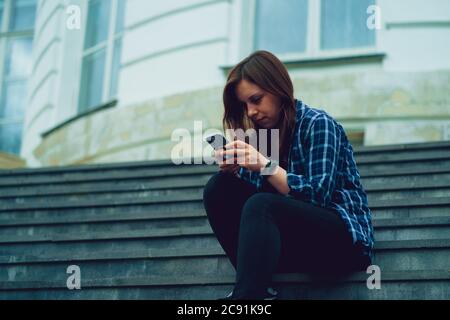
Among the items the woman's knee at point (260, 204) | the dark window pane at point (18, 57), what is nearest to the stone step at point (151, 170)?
the woman's knee at point (260, 204)

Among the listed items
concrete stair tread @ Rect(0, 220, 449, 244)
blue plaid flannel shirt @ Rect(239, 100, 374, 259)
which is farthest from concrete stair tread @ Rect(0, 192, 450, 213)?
blue plaid flannel shirt @ Rect(239, 100, 374, 259)

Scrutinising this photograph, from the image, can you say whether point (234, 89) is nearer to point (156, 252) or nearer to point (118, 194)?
point (156, 252)

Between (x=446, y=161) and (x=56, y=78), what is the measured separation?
5.77 m

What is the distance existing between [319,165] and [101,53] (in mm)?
6966

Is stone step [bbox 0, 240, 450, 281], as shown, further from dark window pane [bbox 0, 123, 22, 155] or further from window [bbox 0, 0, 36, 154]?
window [bbox 0, 0, 36, 154]

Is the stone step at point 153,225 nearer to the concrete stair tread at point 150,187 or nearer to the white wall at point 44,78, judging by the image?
the concrete stair tread at point 150,187

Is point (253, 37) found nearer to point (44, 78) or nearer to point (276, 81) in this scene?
point (44, 78)

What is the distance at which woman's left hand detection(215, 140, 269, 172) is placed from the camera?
373cm

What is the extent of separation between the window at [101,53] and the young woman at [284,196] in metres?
6.03

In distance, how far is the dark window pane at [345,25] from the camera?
28.5 feet

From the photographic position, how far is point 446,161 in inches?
226

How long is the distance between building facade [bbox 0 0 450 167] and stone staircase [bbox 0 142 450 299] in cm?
194

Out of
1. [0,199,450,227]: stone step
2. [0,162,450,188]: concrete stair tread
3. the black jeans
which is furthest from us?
[0,162,450,188]: concrete stair tread
